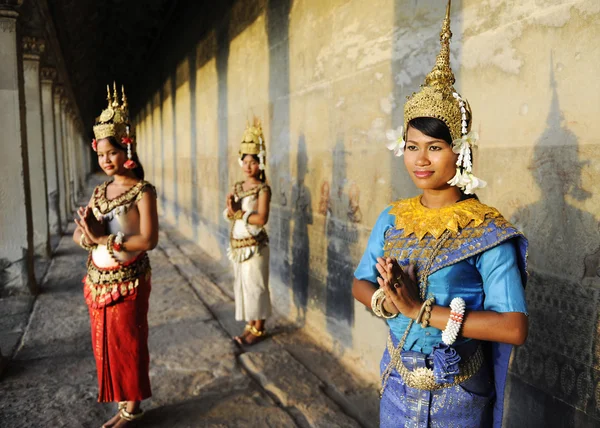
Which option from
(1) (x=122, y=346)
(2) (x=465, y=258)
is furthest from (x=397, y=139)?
(1) (x=122, y=346)

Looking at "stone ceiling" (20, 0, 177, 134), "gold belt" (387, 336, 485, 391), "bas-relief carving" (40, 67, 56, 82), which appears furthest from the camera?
"bas-relief carving" (40, 67, 56, 82)

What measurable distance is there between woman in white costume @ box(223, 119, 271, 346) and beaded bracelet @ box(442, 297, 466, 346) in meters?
2.88

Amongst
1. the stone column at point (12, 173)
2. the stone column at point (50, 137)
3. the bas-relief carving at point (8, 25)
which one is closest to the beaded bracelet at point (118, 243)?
the stone column at point (12, 173)

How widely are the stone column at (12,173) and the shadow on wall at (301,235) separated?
3.49 metres

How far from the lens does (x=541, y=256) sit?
2242 mm

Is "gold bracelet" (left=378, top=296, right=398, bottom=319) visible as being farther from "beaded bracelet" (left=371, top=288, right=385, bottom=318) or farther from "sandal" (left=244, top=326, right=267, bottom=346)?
"sandal" (left=244, top=326, right=267, bottom=346)

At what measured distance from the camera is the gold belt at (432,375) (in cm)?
156

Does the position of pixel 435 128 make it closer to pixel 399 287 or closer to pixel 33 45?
pixel 399 287

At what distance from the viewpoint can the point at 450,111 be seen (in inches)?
58.9

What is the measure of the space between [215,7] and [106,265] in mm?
6575

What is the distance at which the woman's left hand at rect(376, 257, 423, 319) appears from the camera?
1448 millimetres

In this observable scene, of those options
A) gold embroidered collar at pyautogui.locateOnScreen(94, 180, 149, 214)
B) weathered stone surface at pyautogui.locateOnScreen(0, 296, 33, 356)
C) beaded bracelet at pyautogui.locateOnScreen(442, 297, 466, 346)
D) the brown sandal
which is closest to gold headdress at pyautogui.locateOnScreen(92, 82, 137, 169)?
gold embroidered collar at pyautogui.locateOnScreen(94, 180, 149, 214)

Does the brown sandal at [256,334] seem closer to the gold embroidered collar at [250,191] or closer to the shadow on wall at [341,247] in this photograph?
the shadow on wall at [341,247]

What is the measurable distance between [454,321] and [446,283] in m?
0.14
